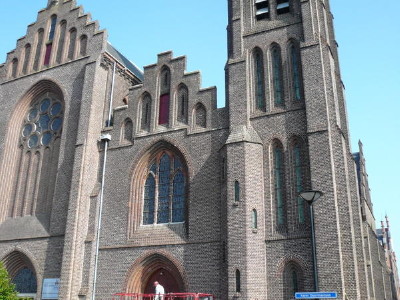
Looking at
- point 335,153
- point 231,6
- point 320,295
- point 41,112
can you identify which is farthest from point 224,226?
point 41,112

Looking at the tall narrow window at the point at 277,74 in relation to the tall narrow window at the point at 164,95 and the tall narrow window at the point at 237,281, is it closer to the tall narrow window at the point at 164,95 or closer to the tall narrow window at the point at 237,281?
the tall narrow window at the point at 164,95

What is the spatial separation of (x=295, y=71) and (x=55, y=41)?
602 inches

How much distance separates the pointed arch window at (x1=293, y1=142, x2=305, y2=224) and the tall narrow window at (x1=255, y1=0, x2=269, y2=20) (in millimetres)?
7185

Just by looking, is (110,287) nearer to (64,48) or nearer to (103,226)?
(103,226)

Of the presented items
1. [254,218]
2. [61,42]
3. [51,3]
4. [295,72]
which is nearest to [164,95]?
[295,72]

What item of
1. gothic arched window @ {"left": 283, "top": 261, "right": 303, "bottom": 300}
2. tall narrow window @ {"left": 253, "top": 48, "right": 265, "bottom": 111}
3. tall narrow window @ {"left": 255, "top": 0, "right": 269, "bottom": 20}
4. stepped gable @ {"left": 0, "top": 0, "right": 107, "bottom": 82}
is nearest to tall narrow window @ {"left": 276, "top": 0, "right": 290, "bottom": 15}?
tall narrow window @ {"left": 255, "top": 0, "right": 269, "bottom": 20}

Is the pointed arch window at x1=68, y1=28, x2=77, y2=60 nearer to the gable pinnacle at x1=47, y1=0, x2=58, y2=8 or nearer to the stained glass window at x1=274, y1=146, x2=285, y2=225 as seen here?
the gable pinnacle at x1=47, y1=0, x2=58, y2=8

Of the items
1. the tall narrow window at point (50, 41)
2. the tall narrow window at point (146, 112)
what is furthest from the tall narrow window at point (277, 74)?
the tall narrow window at point (50, 41)

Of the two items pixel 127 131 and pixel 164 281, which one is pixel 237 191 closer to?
pixel 164 281

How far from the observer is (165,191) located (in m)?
21.7

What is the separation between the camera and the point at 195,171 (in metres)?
20.5

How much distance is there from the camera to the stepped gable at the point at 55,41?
26.2 meters

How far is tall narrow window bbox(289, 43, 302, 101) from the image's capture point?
19938mm

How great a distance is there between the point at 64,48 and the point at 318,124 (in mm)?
16212
